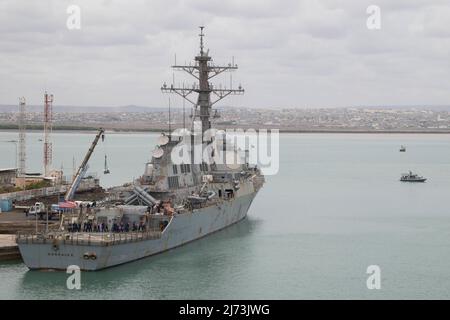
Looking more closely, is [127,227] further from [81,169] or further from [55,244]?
[81,169]

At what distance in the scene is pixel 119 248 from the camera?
2714 cm

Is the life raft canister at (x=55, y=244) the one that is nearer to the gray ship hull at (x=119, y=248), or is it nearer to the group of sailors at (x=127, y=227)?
the gray ship hull at (x=119, y=248)

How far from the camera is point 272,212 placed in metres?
46.1

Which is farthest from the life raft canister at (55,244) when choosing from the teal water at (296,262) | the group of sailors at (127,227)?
the group of sailors at (127,227)

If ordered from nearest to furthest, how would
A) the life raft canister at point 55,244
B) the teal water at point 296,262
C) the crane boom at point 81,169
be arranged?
the teal water at point 296,262, the life raft canister at point 55,244, the crane boom at point 81,169

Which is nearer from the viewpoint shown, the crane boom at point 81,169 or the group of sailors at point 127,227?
the group of sailors at point 127,227

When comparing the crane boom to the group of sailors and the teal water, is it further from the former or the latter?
the teal water

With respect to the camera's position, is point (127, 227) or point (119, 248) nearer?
point (119, 248)

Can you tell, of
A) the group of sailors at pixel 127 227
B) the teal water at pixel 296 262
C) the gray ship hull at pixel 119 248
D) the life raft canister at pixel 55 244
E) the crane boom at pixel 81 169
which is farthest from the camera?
the crane boom at pixel 81 169

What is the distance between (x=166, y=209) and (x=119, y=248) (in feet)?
11.8

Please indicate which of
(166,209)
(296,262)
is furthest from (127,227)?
(296,262)

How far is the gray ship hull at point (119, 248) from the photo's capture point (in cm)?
2619

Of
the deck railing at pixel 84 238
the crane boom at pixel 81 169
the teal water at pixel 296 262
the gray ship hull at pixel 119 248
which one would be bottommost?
the teal water at pixel 296 262
